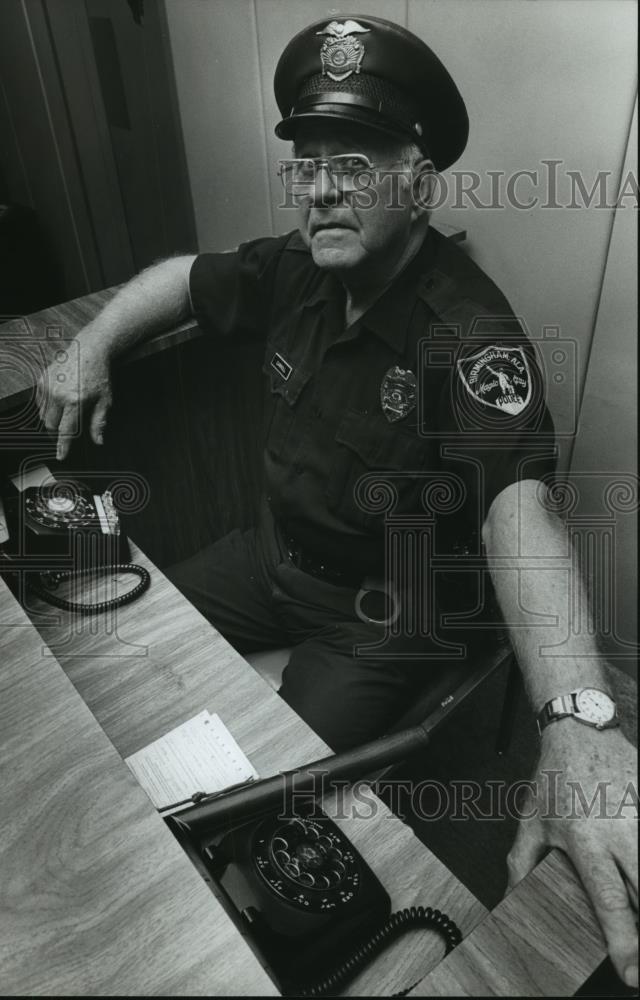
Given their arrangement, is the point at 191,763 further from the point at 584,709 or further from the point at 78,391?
the point at 78,391

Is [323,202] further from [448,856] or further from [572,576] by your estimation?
[448,856]

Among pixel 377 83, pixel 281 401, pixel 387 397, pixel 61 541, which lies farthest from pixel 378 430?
pixel 61 541

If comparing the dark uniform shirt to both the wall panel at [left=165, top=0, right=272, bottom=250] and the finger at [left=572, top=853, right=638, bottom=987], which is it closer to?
the wall panel at [left=165, top=0, right=272, bottom=250]

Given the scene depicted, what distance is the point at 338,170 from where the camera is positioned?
2.32 ft

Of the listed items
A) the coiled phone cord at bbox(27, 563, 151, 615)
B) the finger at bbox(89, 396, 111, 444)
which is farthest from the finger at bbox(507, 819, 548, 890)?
the finger at bbox(89, 396, 111, 444)

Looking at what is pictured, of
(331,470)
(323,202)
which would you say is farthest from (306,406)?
(323,202)

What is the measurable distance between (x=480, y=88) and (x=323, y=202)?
18cm

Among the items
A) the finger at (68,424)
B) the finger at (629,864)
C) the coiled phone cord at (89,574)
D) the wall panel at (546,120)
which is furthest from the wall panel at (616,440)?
the finger at (68,424)

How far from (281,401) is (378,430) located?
15 cm

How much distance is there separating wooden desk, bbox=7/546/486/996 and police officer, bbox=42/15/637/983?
5.5 inches

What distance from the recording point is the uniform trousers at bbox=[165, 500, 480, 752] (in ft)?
3.32

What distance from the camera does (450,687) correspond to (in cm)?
99

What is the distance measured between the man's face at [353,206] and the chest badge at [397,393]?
150 millimetres

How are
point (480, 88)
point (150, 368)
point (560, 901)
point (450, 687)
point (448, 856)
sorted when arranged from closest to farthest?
1. point (560, 901)
2. point (480, 88)
3. point (448, 856)
4. point (450, 687)
5. point (150, 368)
